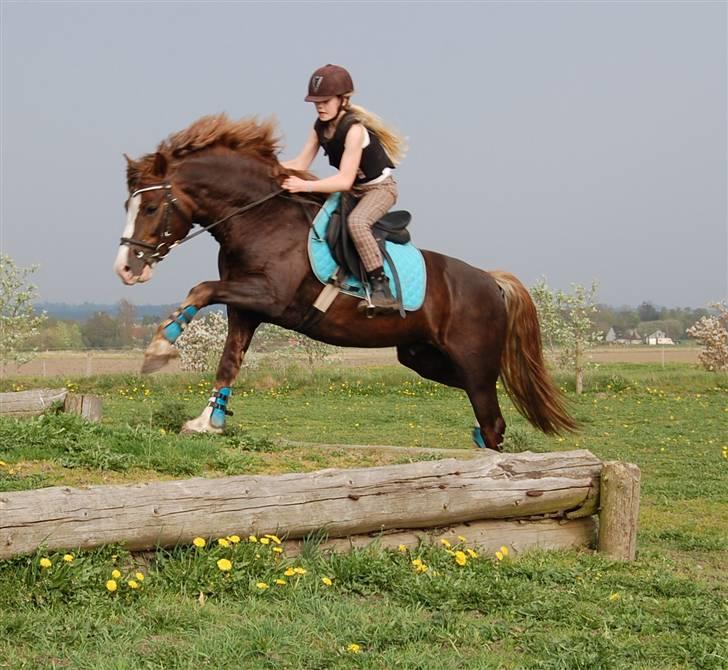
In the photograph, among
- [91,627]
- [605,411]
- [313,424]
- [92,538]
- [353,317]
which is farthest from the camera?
[605,411]

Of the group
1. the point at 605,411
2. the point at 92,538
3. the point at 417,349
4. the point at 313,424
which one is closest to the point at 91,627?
the point at 92,538

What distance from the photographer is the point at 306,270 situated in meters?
6.73

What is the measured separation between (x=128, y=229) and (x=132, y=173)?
492 mm

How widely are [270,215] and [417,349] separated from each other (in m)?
1.78

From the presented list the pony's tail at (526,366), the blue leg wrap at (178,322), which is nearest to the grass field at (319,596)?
the pony's tail at (526,366)

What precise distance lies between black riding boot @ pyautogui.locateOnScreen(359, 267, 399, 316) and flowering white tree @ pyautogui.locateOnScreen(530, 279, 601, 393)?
19262 millimetres

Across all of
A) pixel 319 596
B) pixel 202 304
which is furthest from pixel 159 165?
pixel 319 596

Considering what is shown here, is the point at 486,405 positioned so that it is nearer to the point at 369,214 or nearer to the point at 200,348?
the point at 369,214

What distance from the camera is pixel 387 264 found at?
6.98 meters

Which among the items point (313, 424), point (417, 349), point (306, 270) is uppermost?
point (306, 270)

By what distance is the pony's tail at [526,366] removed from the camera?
8.07 m

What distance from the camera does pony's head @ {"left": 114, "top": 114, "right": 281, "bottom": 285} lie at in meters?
6.41

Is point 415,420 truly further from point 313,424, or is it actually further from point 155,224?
point 155,224

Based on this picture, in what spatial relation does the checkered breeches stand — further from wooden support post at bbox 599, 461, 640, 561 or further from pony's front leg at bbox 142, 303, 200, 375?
wooden support post at bbox 599, 461, 640, 561
